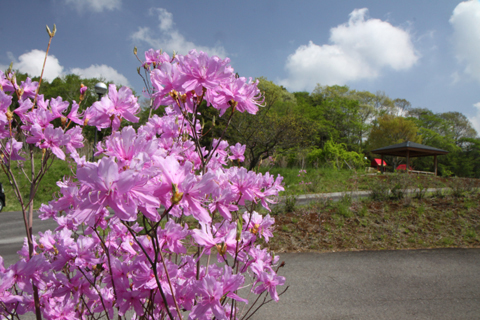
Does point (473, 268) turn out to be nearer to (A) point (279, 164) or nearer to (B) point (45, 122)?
(B) point (45, 122)

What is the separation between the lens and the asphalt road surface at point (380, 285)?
2.63 m

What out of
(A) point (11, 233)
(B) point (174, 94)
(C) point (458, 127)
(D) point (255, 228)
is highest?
(C) point (458, 127)

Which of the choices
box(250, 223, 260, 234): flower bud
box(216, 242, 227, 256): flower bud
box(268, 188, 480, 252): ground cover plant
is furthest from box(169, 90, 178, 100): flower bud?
box(268, 188, 480, 252): ground cover plant

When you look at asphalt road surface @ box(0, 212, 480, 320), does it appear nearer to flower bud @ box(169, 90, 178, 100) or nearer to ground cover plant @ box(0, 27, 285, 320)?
ground cover plant @ box(0, 27, 285, 320)

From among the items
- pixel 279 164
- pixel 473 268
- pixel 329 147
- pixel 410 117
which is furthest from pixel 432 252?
pixel 410 117

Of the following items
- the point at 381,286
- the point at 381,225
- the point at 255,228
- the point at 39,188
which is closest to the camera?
the point at 255,228

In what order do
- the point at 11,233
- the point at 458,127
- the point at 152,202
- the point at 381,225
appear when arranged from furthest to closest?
the point at 458,127, the point at 11,233, the point at 381,225, the point at 152,202

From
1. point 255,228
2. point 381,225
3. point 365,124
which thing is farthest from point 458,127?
point 255,228

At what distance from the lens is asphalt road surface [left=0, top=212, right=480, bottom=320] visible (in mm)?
2627

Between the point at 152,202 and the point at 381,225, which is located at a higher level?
the point at 152,202

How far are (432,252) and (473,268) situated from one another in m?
0.57

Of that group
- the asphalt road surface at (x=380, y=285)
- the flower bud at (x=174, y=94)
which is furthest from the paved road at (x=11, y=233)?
the flower bud at (x=174, y=94)

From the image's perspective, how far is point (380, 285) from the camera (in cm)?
319

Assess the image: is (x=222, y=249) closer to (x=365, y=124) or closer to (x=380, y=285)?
(x=380, y=285)
